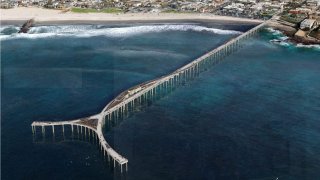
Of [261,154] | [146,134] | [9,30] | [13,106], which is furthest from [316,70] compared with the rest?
[9,30]

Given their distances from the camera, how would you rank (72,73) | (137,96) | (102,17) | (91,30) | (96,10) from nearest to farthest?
(137,96), (72,73), (91,30), (102,17), (96,10)

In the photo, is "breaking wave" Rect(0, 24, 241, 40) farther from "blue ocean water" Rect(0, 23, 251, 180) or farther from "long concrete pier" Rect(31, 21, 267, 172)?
"long concrete pier" Rect(31, 21, 267, 172)

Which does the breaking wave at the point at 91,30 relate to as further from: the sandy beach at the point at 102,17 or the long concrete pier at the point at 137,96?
the long concrete pier at the point at 137,96

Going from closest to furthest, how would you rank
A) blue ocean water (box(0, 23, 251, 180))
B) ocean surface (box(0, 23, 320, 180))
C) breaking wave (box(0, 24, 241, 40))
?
ocean surface (box(0, 23, 320, 180)) → blue ocean water (box(0, 23, 251, 180)) → breaking wave (box(0, 24, 241, 40))

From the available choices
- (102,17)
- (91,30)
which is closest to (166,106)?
(91,30)

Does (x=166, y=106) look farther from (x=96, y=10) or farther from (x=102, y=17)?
(x=96, y=10)

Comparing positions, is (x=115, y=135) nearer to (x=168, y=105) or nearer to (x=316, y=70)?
(x=168, y=105)

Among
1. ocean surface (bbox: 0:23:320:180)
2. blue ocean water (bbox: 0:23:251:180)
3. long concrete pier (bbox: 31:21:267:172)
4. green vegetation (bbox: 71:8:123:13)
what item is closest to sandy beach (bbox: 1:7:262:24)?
green vegetation (bbox: 71:8:123:13)

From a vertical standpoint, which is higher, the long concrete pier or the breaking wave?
the breaking wave
